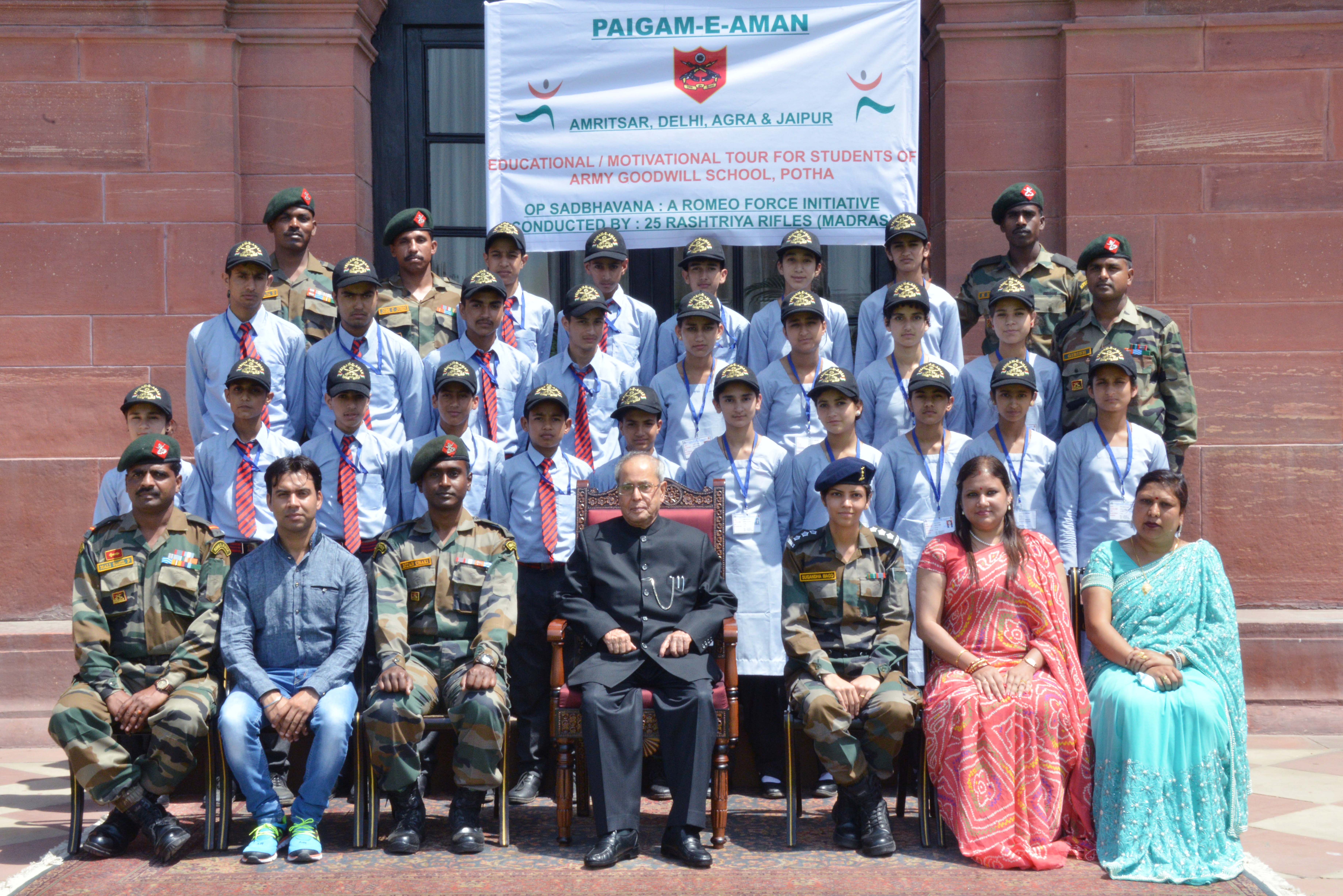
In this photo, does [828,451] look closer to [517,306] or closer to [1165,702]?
[1165,702]

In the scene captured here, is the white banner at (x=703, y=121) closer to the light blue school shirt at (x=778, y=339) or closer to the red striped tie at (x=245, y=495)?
the light blue school shirt at (x=778, y=339)

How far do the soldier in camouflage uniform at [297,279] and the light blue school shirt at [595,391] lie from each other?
116cm

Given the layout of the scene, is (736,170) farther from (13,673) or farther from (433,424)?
(13,673)

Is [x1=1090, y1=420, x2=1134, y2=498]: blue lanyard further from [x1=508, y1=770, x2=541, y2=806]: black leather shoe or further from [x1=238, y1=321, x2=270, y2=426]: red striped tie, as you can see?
[x1=238, y1=321, x2=270, y2=426]: red striped tie

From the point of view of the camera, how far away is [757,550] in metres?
5.80

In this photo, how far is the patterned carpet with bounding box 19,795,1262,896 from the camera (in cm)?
438

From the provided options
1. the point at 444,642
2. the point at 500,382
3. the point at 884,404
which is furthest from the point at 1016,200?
the point at 444,642

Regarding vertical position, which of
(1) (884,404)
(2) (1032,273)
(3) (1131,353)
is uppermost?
(2) (1032,273)

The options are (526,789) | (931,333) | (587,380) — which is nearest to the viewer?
(526,789)

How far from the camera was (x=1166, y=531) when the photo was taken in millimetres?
4977

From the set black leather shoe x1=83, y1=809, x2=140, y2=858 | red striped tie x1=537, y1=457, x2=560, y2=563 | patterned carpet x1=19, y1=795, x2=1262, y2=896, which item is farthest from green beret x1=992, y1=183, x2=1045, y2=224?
black leather shoe x1=83, y1=809, x2=140, y2=858

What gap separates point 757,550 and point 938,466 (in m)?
0.88

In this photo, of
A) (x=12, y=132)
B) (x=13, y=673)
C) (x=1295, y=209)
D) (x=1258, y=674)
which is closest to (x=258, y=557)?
(x=13, y=673)

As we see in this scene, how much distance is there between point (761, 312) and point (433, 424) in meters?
1.79
